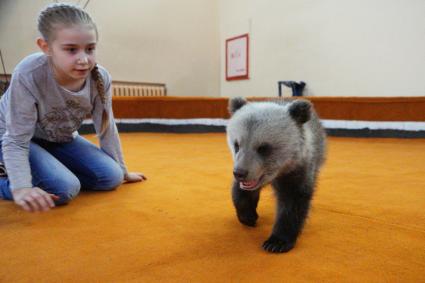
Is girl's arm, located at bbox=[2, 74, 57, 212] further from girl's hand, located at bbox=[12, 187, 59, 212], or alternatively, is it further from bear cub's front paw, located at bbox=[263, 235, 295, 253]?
bear cub's front paw, located at bbox=[263, 235, 295, 253]

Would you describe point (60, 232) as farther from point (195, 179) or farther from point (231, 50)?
point (231, 50)

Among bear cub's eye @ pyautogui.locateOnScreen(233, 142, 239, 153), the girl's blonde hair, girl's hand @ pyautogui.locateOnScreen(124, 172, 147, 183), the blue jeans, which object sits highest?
the girl's blonde hair

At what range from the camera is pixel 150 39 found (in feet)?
27.4

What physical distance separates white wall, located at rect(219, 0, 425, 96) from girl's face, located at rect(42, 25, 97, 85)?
513 centimetres

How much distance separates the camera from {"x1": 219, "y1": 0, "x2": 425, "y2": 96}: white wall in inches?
214

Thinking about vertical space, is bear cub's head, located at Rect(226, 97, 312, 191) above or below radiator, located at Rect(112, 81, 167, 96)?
below

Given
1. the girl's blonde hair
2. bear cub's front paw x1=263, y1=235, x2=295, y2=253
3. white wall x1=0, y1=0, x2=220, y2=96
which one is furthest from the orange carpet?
white wall x1=0, y1=0, x2=220, y2=96

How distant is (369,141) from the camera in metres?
Result: 4.61

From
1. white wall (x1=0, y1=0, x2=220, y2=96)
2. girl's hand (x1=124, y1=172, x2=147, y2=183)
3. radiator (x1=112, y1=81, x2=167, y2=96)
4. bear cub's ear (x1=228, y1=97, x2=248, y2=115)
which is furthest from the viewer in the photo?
radiator (x1=112, y1=81, x2=167, y2=96)

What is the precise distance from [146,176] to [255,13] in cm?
649

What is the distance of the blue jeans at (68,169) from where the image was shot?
189 cm

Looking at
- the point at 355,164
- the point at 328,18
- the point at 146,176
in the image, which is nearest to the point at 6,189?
the point at 146,176

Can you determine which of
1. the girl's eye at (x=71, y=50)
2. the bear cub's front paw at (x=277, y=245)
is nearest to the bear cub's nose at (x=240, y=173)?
the bear cub's front paw at (x=277, y=245)

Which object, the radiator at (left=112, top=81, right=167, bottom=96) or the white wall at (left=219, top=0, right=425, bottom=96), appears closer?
the white wall at (left=219, top=0, right=425, bottom=96)
